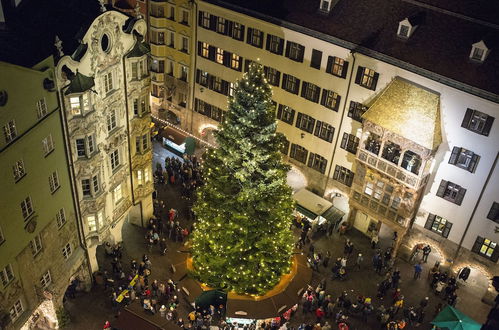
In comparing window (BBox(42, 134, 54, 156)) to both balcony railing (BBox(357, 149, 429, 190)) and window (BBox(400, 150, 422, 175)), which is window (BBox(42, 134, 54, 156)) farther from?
window (BBox(400, 150, 422, 175))

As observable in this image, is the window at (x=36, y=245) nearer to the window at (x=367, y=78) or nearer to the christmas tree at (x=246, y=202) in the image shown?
the christmas tree at (x=246, y=202)

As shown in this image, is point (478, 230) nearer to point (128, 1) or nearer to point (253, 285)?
point (253, 285)

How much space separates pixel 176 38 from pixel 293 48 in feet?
49.2

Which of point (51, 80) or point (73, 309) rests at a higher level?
point (51, 80)

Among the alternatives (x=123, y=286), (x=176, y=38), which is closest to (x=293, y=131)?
(x=176, y=38)

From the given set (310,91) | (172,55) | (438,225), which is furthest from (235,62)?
(438,225)

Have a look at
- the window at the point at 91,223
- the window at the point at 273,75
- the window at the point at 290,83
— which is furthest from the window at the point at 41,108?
the window at the point at 290,83

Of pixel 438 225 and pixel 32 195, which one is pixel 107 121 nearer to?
pixel 32 195

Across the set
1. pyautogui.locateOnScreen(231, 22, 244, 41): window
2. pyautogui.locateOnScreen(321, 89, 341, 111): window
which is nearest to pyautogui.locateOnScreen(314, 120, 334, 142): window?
pyautogui.locateOnScreen(321, 89, 341, 111): window

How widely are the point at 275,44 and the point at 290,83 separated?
3.96 m

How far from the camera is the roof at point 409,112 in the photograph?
140 feet

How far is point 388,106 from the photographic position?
44.8 m

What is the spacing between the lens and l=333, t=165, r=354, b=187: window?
51.2 metres

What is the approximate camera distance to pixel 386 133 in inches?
1757
